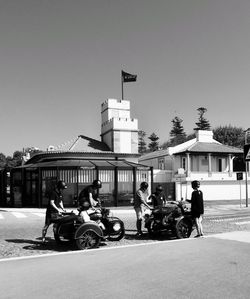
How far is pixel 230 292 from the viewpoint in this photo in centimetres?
582

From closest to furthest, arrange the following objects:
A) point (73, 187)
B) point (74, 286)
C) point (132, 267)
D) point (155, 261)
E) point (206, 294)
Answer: point (206, 294) < point (74, 286) < point (132, 267) < point (155, 261) < point (73, 187)

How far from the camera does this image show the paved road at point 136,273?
19.3 ft

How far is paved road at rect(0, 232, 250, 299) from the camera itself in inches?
232

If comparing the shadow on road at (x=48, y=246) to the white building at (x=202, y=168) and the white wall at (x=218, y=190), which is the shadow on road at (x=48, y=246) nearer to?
the white building at (x=202, y=168)

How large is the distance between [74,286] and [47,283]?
53 cm

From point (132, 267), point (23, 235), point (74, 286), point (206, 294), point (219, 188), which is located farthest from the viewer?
point (219, 188)

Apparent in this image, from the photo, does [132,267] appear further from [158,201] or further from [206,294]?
[158,201]

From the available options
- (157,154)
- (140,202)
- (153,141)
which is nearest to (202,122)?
(153,141)

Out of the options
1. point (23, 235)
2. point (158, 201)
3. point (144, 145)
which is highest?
point (144, 145)

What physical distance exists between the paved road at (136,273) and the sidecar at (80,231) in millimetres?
387

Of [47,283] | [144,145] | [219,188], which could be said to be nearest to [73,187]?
[219,188]

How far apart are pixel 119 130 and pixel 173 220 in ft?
83.5

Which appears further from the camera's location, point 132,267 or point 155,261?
point 155,261

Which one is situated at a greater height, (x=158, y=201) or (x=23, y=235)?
(x=158, y=201)
